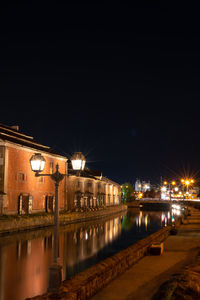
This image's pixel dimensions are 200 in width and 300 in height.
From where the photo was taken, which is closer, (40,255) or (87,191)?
(40,255)

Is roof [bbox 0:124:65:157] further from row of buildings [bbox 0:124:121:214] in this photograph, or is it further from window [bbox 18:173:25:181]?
window [bbox 18:173:25:181]

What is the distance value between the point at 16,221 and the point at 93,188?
146 feet

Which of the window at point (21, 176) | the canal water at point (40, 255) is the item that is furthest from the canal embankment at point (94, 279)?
the window at point (21, 176)

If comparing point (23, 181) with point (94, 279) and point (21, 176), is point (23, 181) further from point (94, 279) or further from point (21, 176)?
point (94, 279)

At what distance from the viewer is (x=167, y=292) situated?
735cm

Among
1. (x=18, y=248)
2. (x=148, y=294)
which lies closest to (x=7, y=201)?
(x=18, y=248)

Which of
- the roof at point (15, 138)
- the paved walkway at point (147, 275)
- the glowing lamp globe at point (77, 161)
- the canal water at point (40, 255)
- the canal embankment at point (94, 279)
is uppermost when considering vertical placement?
the roof at point (15, 138)

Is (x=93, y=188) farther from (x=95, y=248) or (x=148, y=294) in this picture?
(x=148, y=294)

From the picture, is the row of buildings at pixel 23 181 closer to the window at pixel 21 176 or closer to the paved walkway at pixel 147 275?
the window at pixel 21 176

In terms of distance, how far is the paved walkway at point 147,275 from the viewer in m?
11.7

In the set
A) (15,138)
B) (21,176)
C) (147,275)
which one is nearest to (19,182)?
(21,176)

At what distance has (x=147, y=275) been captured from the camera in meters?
14.7

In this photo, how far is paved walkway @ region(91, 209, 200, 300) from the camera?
1170 cm

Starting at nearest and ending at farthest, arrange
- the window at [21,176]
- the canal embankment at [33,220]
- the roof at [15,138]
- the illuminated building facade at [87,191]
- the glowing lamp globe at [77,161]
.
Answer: the glowing lamp globe at [77,161] < the canal embankment at [33,220] < the roof at [15,138] < the window at [21,176] < the illuminated building facade at [87,191]
